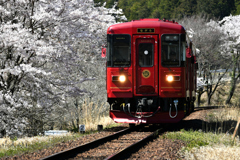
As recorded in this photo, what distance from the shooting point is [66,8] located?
11.9 metres

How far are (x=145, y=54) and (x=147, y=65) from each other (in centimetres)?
34

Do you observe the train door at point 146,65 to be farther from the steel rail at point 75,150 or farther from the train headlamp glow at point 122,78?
the steel rail at point 75,150

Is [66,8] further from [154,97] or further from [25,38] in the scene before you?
[154,97]

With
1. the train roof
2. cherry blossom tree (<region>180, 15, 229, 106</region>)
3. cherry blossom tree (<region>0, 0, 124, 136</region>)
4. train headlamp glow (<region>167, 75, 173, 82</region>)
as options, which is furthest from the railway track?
cherry blossom tree (<region>180, 15, 229, 106</region>)

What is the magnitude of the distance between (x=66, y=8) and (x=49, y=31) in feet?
3.19

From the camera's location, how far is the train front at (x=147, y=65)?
1085cm

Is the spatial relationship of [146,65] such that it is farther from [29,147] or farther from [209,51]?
[209,51]

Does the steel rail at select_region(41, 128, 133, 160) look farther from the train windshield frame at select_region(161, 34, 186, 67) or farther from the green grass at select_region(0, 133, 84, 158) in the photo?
the train windshield frame at select_region(161, 34, 186, 67)

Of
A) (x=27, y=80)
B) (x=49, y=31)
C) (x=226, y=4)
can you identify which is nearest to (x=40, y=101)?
(x=27, y=80)

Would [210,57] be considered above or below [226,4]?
below

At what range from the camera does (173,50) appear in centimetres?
1089

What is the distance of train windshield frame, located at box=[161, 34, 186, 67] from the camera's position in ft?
35.5

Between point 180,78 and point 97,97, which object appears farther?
point 97,97

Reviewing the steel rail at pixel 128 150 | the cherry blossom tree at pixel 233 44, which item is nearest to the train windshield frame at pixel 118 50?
the steel rail at pixel 128 150
